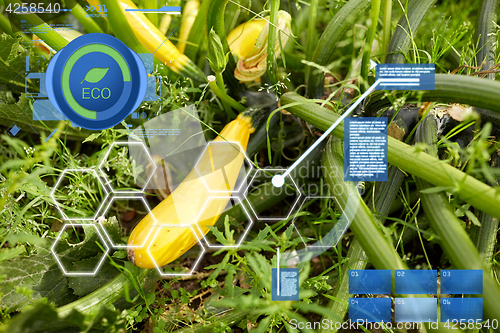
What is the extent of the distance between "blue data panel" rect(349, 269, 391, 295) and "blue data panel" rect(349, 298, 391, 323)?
4 cm

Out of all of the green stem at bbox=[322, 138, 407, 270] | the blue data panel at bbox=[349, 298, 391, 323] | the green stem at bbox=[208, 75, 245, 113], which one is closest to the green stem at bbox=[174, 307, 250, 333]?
the blue data panel at bbox=[349, 298, 391, 323]

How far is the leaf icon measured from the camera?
3.03 ft

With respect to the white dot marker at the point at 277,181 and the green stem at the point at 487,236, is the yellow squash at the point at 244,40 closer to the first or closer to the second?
the white dot marker at the point at 277,181

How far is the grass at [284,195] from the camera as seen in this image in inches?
30.7

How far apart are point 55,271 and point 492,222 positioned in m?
1.32

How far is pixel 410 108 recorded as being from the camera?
1.00 meters

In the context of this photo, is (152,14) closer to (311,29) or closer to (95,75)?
(95,75)

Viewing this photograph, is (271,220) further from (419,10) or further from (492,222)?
(419,10)

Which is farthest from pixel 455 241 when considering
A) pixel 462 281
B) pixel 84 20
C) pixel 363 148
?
pixel 84 20

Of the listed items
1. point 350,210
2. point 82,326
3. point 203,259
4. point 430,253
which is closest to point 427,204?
point 350,210

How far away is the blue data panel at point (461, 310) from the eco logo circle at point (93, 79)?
41.8 inches

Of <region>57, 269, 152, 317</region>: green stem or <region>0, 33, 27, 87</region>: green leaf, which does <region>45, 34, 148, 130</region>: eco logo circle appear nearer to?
<region>0, 33, 27, 87</region>: green leaf

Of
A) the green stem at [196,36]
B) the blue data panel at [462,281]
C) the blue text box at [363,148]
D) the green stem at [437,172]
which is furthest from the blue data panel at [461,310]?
the green stem at [196,36]

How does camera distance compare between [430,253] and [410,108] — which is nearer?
[410,108]
